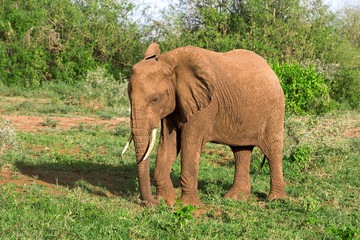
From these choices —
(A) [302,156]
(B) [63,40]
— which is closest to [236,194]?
(A) [302,156]

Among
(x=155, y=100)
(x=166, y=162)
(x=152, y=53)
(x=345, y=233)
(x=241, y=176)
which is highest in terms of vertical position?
(x=152, y=53)

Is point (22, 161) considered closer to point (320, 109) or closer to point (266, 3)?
point (320, 109)

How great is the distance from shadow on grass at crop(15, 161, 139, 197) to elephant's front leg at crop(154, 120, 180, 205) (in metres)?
0.54

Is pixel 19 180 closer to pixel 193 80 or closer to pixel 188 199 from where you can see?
pixel 188 199

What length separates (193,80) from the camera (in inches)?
218

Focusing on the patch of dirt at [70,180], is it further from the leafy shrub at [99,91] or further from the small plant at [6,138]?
the leafy shrub at [99,91]

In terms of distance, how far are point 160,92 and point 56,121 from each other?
7.47m

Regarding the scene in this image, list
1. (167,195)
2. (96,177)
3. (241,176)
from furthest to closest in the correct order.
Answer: (96,177), (241,176), (167,195)

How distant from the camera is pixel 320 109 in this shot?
14.8 m

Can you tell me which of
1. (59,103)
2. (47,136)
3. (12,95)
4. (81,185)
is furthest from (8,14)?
(81,185)

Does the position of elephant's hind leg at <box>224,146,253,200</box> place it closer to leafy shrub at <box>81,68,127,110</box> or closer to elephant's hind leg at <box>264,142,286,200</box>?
elephant's hind leg at <box>264,142,286,200</box>

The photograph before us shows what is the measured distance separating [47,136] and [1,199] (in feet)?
16.2

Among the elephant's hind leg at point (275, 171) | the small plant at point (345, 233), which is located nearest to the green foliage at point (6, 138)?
the elephant's hind leg at point (275, 171)

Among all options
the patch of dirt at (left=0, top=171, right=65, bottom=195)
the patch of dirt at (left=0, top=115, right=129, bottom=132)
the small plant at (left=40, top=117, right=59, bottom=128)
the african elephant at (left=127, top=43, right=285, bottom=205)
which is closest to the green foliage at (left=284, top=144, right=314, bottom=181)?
the african elephant at (left=127, top=43, right=285, bottom=205)
